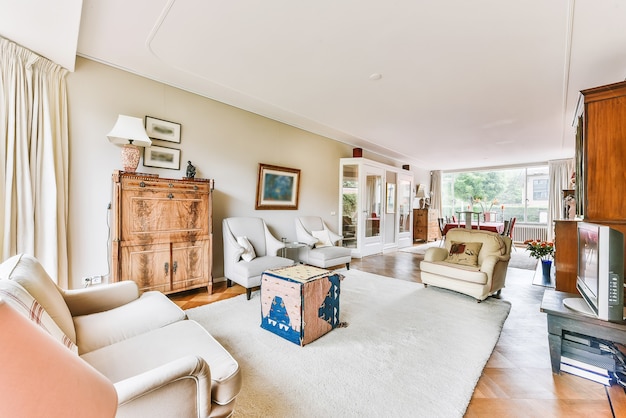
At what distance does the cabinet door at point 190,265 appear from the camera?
305cm

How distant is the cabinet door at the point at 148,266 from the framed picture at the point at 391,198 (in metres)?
5.50

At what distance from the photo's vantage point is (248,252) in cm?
344

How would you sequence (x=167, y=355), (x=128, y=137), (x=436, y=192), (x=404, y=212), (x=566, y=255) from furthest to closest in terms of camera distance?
(x=436, y=192) < (x=404, y=212) < (x=566, y=255) < (x=128, y=137) < (x=167, y=355)

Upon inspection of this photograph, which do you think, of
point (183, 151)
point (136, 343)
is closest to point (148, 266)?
point (183, 151)

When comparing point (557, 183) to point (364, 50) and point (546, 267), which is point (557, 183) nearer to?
point (546, 267)

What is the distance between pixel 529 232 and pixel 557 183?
1.69 meters

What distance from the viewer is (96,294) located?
6.09 feet

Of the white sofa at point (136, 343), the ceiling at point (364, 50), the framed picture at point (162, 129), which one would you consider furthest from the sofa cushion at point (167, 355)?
the framed picture at point (162, 129)

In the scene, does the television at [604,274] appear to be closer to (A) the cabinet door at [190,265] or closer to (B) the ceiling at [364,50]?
(B) the ceiling at [364,50]

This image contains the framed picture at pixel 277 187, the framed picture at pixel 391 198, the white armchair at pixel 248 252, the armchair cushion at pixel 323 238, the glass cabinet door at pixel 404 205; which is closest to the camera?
the white armchair at pixel 248 252

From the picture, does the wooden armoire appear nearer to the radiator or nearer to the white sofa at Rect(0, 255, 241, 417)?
the white sofa at Rect(0, 255, 241, 417)

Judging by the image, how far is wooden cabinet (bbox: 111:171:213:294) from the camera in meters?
2.68

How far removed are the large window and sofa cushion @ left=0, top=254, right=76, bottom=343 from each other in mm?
9175

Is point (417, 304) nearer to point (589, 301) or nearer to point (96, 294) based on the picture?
point (589, 301)
